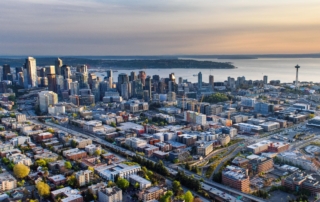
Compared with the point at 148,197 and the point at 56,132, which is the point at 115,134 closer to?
the point at 56,132

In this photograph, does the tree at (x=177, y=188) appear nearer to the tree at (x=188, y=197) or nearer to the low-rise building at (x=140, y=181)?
the tree at (x=188, y=197)

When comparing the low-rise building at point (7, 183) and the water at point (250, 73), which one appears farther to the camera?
the water at point (250, 73)

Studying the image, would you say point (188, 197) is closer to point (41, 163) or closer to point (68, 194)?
point (68, 194)

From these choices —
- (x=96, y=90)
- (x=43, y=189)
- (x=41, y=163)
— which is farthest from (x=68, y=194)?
(x=96, y=90)

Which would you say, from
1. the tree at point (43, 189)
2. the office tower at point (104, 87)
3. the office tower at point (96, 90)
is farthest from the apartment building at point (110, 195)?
the office tower at point (104, 87)

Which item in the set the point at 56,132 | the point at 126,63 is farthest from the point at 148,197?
the point at 126,63

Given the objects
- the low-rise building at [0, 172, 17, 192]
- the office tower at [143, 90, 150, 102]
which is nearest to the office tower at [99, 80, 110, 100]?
the office tower at [143, 90, 150, 102]

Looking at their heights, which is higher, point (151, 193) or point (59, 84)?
point (59, 84)
